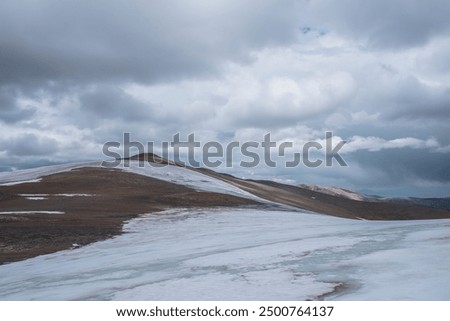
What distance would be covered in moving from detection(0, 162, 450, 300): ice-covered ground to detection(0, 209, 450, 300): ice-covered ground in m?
0.02

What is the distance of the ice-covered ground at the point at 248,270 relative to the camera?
8.62 m

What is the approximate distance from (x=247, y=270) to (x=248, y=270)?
25mm

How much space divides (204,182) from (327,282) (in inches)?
2132

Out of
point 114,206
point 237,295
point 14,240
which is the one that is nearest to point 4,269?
point 14,240

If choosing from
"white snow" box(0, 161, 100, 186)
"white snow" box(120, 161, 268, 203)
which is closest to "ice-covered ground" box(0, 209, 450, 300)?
"white snow" box(120, 161, 268, 203)

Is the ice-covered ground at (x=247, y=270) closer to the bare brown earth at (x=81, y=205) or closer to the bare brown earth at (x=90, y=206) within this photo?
the bare brown earth at (x=81, y=205)

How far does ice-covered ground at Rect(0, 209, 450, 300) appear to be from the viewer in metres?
8.62

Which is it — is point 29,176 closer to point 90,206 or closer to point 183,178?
point 183,178

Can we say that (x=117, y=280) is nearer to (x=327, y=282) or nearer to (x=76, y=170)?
(x=327, y=282)

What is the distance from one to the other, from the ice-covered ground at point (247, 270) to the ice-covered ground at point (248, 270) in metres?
0.02

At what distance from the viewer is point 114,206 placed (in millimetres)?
37031

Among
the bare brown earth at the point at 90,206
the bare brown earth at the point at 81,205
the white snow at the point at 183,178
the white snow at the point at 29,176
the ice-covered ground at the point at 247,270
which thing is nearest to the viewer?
A: the ice-covered ground at the point at 247,270

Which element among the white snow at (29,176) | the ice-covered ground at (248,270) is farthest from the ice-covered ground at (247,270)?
the white snow at (29,176)
